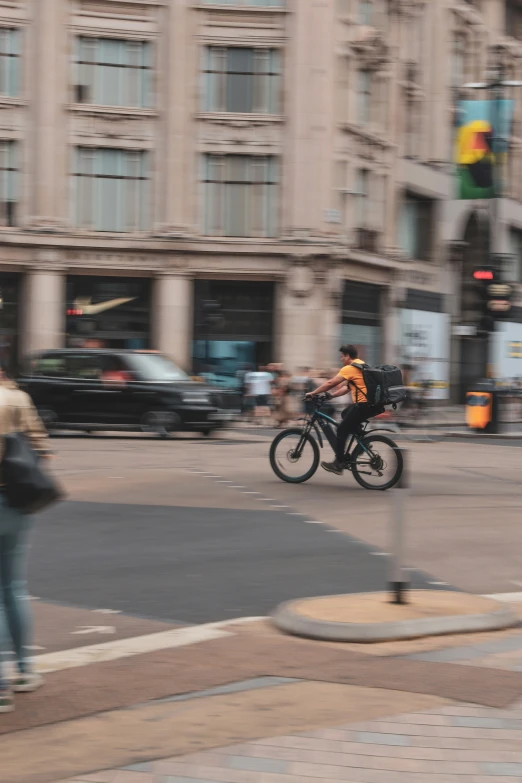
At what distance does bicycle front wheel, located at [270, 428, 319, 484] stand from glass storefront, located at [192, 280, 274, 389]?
70.4ft

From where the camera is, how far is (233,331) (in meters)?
36.9

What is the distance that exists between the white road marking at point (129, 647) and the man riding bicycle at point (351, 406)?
7.17 m

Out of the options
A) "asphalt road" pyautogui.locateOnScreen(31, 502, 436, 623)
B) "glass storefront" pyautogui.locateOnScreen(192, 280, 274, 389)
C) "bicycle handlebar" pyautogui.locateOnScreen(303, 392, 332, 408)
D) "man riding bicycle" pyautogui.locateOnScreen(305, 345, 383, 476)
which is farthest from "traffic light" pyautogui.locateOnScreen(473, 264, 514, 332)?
"asphalt road" pyautogui.locateOnScreen(31, 502, 436, 623)

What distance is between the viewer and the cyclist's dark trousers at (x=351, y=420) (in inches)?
555

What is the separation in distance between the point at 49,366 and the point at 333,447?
1086cm

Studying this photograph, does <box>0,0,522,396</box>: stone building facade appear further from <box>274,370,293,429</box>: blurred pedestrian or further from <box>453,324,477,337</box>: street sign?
<box>274,370,293,429</box>: blurred pedestrian

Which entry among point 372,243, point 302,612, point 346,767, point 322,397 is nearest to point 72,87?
point 372,243

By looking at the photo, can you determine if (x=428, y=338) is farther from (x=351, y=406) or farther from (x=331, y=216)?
(x=351, y=406)

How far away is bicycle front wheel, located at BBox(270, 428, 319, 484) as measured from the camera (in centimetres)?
1491

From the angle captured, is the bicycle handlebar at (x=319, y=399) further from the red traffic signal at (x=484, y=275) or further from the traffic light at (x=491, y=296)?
the red traffic signal at (x=484, y=275)

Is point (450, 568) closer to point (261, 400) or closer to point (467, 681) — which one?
point (467, 681)

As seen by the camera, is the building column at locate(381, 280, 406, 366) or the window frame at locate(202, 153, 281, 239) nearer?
the window frame at locate(202, 153, 281, 239)

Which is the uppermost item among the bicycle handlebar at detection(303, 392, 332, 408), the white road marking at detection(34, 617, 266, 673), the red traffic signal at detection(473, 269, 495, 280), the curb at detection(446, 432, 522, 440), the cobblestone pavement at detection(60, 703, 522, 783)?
the red traffic signal at detection(473, 269, 495, 280)

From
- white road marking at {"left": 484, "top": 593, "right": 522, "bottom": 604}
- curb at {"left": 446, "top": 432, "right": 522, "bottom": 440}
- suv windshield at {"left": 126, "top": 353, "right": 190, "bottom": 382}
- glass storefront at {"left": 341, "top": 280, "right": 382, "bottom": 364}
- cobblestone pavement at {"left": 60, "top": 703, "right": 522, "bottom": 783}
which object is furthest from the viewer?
glass storefront at {"left": 341, "top": 280, "right": 382, "bottom": 364}
